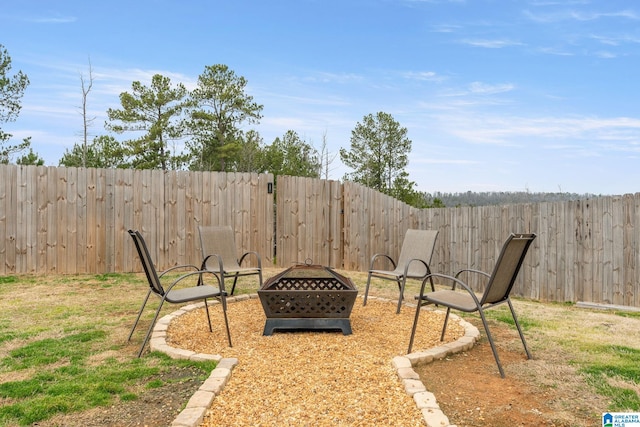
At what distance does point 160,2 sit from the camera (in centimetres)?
886

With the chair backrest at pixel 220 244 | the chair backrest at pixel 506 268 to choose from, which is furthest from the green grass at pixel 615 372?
the chair backrest at pixel 220 244

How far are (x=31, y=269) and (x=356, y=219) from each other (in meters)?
5.51

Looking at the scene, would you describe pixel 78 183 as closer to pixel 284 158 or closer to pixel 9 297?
pixel 9 297

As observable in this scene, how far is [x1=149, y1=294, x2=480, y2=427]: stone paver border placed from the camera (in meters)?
2.11

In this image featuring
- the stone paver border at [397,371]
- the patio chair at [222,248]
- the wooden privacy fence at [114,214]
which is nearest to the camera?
the stone paver border at [397,371]

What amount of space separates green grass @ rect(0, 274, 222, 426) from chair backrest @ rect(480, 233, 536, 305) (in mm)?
1880

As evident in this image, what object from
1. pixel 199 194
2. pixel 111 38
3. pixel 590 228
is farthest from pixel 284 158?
pixel 590 228

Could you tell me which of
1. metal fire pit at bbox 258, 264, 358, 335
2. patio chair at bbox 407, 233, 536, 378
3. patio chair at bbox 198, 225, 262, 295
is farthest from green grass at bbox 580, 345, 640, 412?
patio chair at bbox 198, 225, 262, 295

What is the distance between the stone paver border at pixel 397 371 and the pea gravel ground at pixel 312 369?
46 millimetres

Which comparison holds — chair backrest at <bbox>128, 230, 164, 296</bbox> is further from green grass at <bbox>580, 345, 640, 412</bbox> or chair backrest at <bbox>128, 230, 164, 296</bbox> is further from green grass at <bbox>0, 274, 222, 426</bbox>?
green grass at <bbox>580, 345, 640, 412</bbox>

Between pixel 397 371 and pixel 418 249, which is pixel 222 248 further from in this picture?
pixel 397 371

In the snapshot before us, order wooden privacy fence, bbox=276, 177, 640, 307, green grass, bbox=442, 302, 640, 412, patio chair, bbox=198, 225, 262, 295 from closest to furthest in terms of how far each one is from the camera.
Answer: green grass, bbox=442, 302, 640, 412
patio chair, bbox=198, 225, 262, 295
wooden privacy fence, bbox=276, 177, 640, 307

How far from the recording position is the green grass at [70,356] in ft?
7.93

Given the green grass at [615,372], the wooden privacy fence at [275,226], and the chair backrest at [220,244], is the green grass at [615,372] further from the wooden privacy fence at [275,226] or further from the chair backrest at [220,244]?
the chair backrest at [220,244]
